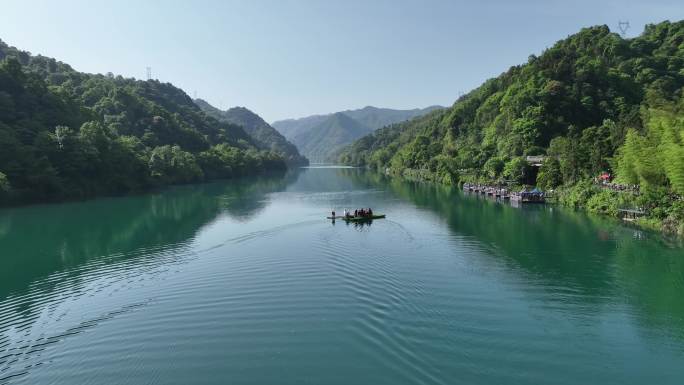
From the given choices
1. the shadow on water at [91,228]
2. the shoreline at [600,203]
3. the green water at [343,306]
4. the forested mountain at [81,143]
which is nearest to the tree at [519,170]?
the shoreline at [600,203]

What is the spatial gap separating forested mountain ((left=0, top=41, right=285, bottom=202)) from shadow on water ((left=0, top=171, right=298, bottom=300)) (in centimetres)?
498

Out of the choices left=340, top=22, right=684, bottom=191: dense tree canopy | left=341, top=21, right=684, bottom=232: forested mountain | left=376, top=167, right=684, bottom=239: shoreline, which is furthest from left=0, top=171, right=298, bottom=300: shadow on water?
left=340, top=22, right=684, bottom=191: dense tree canopy

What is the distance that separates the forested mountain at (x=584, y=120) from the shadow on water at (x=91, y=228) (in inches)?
1472

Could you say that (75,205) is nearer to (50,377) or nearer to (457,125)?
(50,377)

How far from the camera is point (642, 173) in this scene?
37.5 m

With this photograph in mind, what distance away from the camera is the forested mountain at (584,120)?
38906 millimetres

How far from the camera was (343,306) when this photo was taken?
18.8m

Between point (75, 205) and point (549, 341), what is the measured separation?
58.0m

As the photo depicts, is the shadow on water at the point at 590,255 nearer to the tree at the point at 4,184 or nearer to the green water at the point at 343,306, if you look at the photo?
the green water at the point at 343,306

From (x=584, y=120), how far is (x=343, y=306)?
7649cm

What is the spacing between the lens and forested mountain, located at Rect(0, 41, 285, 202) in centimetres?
5594

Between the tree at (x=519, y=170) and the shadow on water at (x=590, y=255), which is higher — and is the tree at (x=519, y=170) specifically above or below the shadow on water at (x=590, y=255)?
above

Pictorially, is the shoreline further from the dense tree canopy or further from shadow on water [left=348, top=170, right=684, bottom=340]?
the dense tree canopy

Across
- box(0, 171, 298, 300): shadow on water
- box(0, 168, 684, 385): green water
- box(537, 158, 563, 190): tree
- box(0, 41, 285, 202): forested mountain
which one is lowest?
box(0, 168, 684, 385): green water
